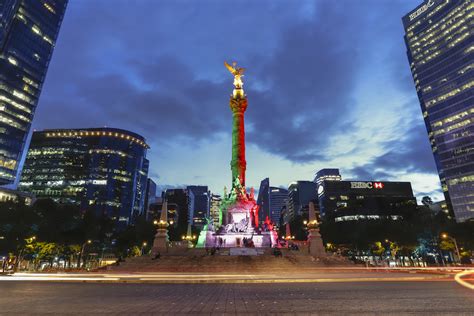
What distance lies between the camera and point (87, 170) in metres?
148

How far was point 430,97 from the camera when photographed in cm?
11612

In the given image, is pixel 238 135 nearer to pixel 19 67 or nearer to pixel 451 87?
pixel 19 67

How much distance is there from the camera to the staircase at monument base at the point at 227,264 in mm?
30703

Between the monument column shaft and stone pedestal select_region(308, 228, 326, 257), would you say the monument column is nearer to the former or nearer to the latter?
the monument column shaft

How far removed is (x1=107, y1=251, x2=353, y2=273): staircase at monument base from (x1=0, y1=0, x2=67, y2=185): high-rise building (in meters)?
84.6

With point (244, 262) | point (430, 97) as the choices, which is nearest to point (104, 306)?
point (244, 262)

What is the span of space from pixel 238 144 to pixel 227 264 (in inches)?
1449

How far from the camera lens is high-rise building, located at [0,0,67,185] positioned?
94500 mm

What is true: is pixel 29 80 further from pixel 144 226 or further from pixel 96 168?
pixel 144 226

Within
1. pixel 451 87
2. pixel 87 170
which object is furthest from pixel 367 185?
pixel 87 170

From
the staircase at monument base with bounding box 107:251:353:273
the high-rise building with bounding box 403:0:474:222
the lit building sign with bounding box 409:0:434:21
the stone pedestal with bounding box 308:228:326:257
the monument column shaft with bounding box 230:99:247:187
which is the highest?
the lit building sign with bounding box 409:0:434:21

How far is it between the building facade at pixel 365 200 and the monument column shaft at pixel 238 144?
82121mm

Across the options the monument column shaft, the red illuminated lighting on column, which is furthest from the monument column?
the red illuminated lighting on column

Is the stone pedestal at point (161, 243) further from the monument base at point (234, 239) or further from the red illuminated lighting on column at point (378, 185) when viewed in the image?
the red illuminated lighting on column at point (378, 185)
